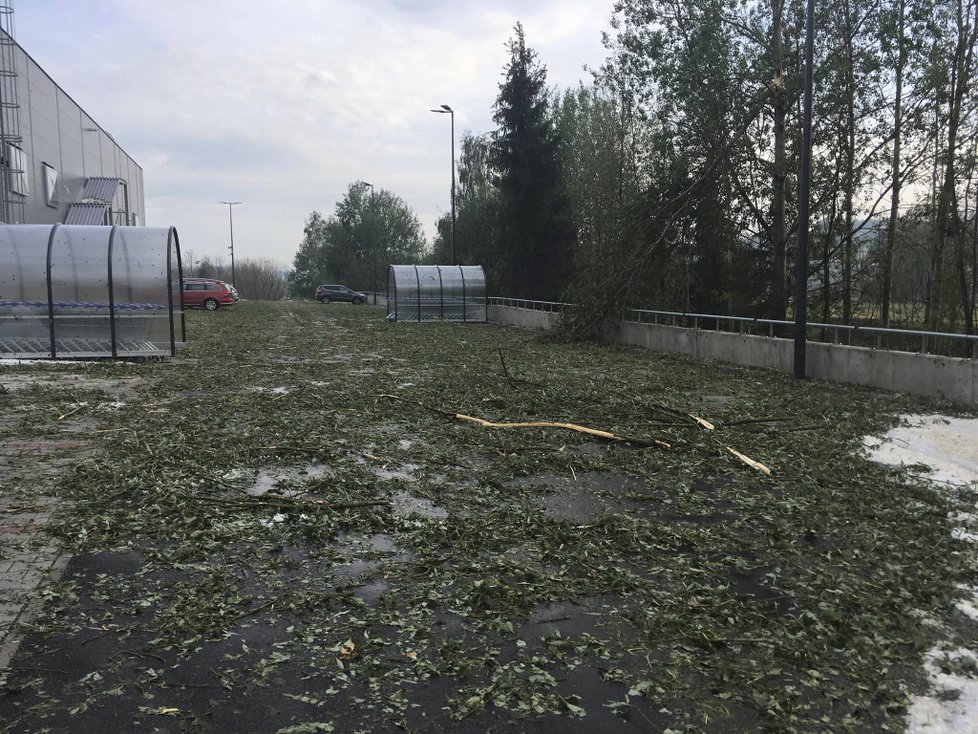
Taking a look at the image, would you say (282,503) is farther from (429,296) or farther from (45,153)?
(45,153)

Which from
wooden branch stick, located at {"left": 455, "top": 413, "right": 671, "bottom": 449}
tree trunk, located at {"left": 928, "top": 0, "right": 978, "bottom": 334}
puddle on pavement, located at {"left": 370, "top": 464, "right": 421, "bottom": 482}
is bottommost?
puddle on pavement, located at {"left": 370, "top": 464, "right": 421, "bottom": 482}

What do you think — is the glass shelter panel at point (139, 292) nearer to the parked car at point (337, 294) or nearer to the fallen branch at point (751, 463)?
the fallen branch at point (751, 463)

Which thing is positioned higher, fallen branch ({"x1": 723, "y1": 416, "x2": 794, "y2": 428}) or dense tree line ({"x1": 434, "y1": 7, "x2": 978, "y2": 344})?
dense tree line ({"x1": 434, "y1": 7, "x2": 978, "y2": 344})

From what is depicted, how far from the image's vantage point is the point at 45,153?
42281mm

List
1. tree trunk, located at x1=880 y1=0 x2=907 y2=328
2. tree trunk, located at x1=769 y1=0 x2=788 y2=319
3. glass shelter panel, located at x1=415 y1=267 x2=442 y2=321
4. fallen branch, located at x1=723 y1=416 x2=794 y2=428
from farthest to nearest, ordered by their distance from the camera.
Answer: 1. glass shelter panel, located at x1=415 y1=267 x2=442 y2=321
2. tree trunk, located at x1=769 y1=0 x2=788 y2=319
3. tree trunk, located at x1=880 y1=0 x2=907 y2=328
4. fallen branch, located at x1=723 y1=416 x2=794 y2=428

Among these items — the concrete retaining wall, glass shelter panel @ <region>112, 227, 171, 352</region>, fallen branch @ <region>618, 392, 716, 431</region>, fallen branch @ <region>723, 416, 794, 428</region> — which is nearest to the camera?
fallen branch @ <region>618, 392, 716, 431</region>

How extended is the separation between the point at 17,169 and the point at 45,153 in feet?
23.8

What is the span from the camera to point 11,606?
4789mm

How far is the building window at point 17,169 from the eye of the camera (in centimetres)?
3512

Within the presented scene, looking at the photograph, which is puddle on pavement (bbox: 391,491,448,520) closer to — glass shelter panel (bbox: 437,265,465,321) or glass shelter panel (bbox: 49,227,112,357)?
glass shelter panel (bbox: 49,227,112,357)

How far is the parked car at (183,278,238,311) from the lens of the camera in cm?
4953

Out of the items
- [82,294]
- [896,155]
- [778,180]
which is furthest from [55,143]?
[896,155]

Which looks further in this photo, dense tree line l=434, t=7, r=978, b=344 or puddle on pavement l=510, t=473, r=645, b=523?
dense tree line l=434, t=7, r=978, b=344

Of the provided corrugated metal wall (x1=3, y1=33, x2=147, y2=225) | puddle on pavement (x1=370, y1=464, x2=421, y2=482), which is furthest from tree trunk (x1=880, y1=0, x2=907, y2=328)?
corrugated metal wall (x1=3, y1=33, x2=147, y2=225)
